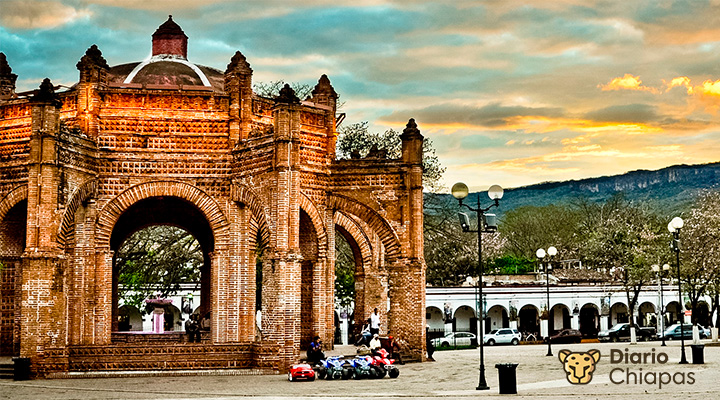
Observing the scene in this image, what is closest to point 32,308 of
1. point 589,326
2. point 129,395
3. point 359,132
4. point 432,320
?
point 129,395

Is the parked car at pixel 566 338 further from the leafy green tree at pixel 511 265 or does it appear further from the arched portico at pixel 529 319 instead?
the leafy green tree at pixel 511 265

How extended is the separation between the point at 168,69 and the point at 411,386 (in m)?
12.4

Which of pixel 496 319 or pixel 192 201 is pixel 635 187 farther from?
pixel 192 201

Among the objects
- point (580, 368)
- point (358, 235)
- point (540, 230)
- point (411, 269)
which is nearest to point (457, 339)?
point (358, 235)

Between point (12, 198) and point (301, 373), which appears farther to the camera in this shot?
point (12, 198)

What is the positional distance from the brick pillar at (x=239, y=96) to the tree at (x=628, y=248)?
28667mm

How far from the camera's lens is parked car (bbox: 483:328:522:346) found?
50.4 m

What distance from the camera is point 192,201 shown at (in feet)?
83.8

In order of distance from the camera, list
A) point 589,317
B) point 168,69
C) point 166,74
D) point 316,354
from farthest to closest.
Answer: point 589,317
point 168,69
point 166,74
point 316,354

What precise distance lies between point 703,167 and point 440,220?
117 m

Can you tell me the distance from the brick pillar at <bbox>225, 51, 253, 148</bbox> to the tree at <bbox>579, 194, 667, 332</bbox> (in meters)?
28.7

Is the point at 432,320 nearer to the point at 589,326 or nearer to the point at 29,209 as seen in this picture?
the point at 589,326

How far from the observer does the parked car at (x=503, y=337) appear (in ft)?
165

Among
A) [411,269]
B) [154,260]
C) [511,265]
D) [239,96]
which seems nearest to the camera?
[239,96]
